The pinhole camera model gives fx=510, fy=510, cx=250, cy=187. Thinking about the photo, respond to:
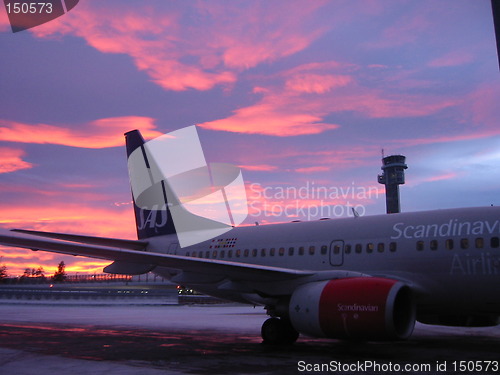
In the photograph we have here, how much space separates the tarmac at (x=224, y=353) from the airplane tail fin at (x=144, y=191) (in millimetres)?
4082

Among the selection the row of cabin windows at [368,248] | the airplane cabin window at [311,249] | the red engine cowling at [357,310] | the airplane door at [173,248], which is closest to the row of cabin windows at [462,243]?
the row of cabin windows at [368,248]

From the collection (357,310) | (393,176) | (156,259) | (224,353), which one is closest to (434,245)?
(357,310)

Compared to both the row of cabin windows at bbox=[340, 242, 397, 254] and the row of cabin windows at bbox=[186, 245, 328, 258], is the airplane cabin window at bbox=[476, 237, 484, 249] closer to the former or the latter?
the row of cabin windows at bbox=[340, 242, 397, 254]

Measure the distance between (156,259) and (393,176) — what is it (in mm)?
108942

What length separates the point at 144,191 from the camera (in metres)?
21.3

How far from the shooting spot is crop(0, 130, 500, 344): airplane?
11.1 m

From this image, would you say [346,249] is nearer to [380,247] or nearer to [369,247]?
[369,247]

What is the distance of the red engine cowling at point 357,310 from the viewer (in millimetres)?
10602

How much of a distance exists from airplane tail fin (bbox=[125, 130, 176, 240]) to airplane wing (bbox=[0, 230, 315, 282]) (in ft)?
20.8

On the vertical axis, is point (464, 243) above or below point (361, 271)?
above

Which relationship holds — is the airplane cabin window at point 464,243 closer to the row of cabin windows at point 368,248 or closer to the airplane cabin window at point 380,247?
the row of cabin windows at point 368,248

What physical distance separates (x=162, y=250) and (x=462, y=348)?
35.7 feet

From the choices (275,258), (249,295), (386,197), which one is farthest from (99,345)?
(386,197)

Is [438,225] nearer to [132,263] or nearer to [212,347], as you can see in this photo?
[212,347]
